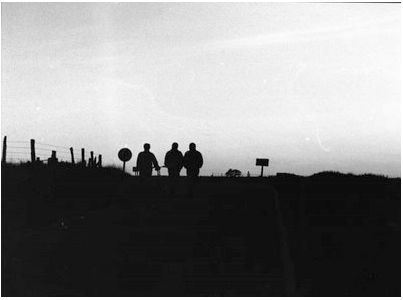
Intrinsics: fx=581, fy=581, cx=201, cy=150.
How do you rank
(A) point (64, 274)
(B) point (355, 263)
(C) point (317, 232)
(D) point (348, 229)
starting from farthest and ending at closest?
1. (D) point (348, 229)
2. (C) point (317, 232)
3. (B) point (355, 263)
4. (A) point (64, 274)

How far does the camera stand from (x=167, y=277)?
8734 millimetres

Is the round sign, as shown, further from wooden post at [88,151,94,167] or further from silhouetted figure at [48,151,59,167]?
wooden post at [88,151,94,167]

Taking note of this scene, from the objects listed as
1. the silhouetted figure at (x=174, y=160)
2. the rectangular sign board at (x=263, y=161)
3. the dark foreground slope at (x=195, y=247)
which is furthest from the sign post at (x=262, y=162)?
the silhouetted figure at (x=174, y=160)

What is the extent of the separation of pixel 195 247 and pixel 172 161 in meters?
6.65

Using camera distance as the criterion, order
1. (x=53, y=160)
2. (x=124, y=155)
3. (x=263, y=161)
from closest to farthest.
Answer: (x=124, y=155), (x=53, y=160), (x=263, y=161)

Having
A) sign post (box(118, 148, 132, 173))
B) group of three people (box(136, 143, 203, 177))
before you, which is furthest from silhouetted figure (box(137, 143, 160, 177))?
sign post (box(118, 148, 132, 173))

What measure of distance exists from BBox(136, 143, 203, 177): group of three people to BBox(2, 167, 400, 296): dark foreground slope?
2.97ft

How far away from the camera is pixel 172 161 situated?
16844mm

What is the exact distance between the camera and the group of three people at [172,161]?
1681cm

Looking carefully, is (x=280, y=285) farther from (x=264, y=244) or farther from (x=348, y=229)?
(x=348, y=229)

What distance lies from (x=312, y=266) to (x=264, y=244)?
1.28 meters

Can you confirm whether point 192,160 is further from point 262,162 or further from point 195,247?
point 262,162

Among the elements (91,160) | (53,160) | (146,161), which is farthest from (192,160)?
(91,160)

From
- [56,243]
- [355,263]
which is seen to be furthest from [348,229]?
[56,243]
